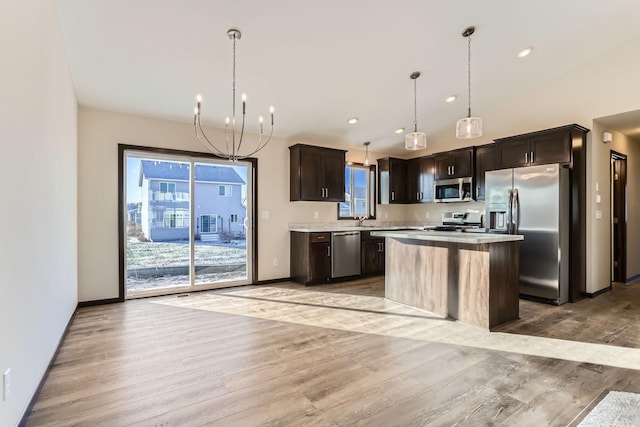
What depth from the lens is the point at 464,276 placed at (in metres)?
3.42

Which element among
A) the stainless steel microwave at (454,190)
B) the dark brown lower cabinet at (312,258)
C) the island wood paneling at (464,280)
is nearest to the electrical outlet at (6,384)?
the island wood paneling at (464,280)

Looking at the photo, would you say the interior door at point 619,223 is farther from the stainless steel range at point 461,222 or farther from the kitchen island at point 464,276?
the kitchen island at point 464,276

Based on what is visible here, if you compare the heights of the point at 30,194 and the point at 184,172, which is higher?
the point at 184,172

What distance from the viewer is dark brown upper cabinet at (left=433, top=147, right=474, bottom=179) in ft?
18.8

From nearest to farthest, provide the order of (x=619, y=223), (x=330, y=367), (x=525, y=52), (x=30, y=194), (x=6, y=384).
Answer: (x=6, y=384)
(x=30, y=194)
(x=330, y=367)
(x=525, y=52)
(x=619, y=223)

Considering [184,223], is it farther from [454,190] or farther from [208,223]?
[454,190]

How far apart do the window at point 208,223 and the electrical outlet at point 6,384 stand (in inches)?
135

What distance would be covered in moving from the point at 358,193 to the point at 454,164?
75.7 inches

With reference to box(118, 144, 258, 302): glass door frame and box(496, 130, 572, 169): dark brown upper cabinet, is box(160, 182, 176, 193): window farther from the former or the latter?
Answer: box(496, 130, 572, 169): dark brown upper cabinet

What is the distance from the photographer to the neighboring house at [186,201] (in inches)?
180

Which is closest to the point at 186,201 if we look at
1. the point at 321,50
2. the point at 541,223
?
the point at 321,50

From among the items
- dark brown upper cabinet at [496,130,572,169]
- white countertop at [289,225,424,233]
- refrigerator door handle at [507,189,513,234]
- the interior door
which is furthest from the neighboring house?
the interior door

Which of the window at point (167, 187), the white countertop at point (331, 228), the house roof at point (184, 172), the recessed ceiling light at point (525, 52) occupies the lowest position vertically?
the white countertop at point (331, 228)

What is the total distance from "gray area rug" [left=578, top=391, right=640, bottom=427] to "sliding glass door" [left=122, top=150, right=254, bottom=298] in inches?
173
